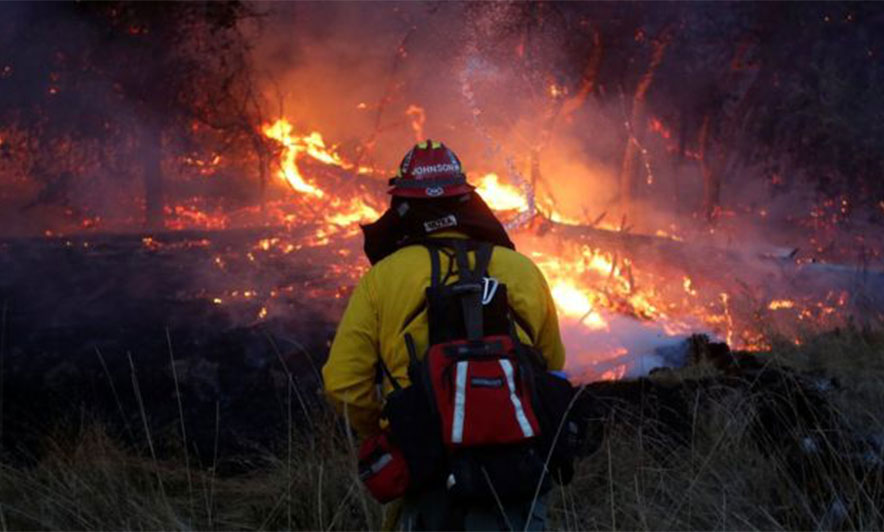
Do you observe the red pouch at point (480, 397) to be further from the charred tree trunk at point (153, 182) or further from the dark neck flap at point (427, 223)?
the charred tree trunk at point (153, 182)

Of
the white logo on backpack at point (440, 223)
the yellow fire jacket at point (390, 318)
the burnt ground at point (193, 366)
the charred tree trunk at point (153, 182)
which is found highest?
the charred tree trunk at point (153, 182)

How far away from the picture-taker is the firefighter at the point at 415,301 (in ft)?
8.29

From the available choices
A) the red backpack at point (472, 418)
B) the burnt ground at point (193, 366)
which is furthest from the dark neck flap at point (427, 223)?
the burnt ground at point (193, 366)

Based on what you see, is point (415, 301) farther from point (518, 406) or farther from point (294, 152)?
point (294, 152)

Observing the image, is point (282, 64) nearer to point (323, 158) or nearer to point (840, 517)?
point (323, 158)

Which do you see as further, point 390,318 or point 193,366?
point 193,366

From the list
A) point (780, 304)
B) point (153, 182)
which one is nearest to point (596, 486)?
point (780, 304)

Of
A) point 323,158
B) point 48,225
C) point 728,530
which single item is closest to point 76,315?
point 728,530

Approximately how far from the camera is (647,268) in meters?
9.34

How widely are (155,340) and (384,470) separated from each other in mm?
3028

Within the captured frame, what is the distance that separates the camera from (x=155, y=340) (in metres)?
5.08

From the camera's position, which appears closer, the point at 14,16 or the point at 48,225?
the point at 14,16

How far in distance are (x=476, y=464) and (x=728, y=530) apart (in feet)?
4.42

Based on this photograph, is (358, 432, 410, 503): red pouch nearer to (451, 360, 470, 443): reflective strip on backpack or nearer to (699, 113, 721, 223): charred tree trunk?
(451, 360, 470, 443): reflective strip on backpack
